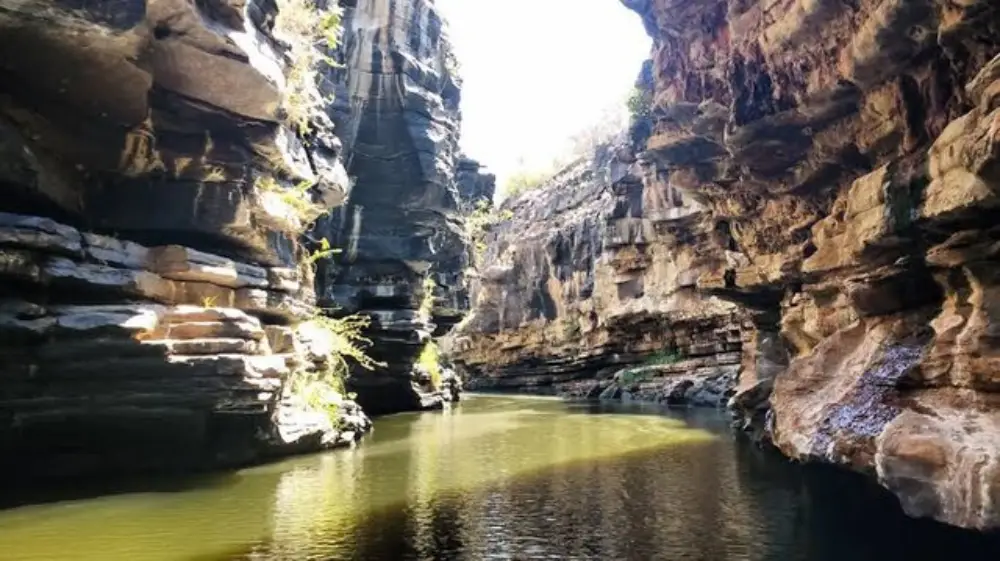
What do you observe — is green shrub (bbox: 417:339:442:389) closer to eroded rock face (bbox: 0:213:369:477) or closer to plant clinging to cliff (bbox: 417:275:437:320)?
plant clinging to cliff (bbox: 417:275:437:320)

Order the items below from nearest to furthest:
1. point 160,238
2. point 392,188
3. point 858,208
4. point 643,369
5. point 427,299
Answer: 1. point 858,208
2. point 160,238
3. point 392,188
4. point 427,299
5. point 643,369

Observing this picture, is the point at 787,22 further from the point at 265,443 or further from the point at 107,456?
the point at 107,456

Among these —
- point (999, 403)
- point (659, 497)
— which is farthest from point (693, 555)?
point (999, 403)

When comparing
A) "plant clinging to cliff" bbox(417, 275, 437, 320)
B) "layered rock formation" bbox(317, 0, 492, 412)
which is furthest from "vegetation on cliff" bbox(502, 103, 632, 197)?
"layered rock formation" bbox(317, 0, 492, 412)

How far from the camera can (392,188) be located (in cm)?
3256

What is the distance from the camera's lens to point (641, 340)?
45.2 meters

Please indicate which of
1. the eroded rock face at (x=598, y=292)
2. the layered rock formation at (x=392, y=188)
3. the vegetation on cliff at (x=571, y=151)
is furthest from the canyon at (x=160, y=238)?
the vegetation on cliff at (x=571, y=151)

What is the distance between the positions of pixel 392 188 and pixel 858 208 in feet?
71.7

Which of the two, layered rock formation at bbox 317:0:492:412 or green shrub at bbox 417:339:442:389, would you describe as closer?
layered rock formation at bbox 317:0:492:412

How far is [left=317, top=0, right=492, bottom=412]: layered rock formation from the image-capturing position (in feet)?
100

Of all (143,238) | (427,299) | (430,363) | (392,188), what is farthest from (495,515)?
(427,299)

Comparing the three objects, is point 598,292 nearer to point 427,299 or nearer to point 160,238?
point 427,299

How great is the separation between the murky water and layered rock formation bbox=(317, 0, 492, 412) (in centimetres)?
1362

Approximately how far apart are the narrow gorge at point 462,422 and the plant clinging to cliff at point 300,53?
0.19 meters
